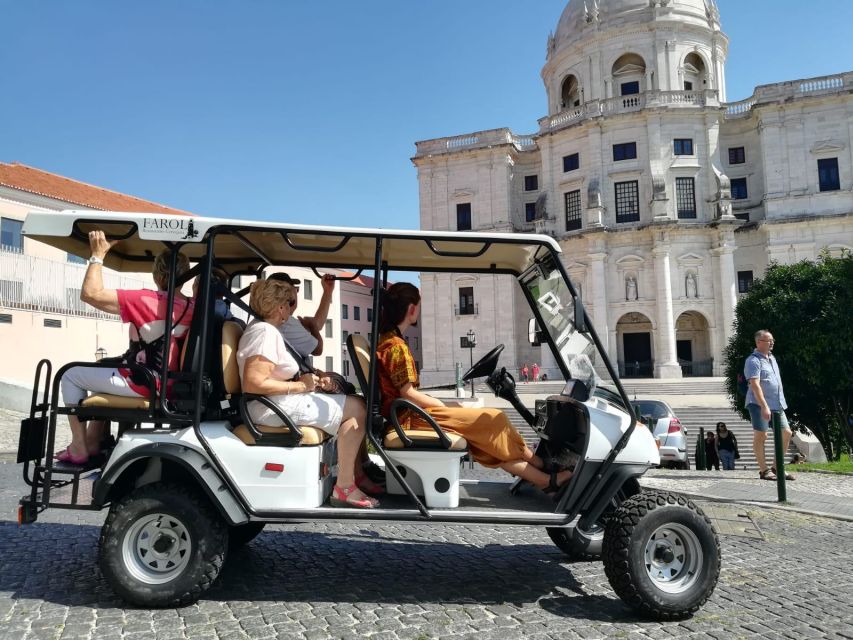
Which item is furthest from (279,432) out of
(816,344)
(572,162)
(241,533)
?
(572,162)

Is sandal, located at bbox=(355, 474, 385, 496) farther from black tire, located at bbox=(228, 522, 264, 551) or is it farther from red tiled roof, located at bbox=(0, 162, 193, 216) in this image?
red tiled roof, located at bbox=(0, 162, 193, 216)

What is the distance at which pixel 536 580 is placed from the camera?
4477mm

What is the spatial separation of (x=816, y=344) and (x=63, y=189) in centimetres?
3312

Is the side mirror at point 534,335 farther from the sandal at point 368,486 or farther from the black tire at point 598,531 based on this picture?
the sandal at point 368,486

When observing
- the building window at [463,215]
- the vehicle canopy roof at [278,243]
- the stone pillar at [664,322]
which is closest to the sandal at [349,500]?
the vehicle canopy roof at [278,243]

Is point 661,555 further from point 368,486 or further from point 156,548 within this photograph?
point 156,548

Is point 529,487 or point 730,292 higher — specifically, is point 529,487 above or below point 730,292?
below

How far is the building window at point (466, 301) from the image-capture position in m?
49.3

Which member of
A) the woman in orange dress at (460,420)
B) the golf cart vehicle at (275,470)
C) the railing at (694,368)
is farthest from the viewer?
the railing at (694,368)

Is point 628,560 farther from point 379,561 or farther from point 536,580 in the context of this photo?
point 379,561

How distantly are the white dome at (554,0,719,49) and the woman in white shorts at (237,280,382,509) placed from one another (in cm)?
5122

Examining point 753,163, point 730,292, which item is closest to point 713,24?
point 753,163

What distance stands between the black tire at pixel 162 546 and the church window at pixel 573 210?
4604 centimetres

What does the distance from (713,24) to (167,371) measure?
184 feet
